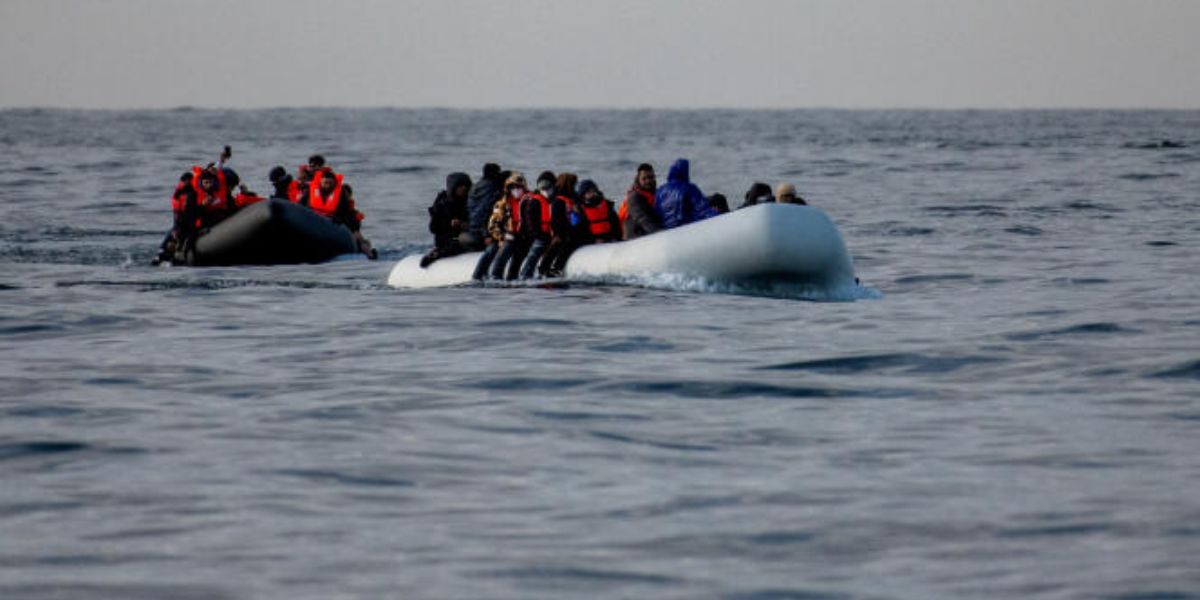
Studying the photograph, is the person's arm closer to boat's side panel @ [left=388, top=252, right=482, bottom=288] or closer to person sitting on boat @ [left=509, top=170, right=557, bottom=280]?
person sitting on boat @ [left=509, top=170, right=557, bottom=280]

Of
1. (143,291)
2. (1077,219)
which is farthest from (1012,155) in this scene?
(143,291)

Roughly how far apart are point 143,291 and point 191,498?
1300 centimetres

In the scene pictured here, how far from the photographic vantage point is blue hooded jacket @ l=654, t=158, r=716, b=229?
20891mm

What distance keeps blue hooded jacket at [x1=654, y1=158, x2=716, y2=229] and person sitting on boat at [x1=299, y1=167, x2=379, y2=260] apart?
7613 mm

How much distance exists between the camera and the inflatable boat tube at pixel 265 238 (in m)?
25.9

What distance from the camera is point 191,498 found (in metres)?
9.99

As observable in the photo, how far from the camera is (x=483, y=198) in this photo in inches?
885

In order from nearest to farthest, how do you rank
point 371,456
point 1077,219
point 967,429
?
point 371,456
point 967,429
point 1077,219

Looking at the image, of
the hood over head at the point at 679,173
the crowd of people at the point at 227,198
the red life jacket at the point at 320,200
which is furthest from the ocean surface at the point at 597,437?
the red life jacket at the point at 320,200

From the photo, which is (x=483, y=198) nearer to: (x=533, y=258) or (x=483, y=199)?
(x=483, y=199)

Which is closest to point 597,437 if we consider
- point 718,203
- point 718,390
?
point 718,390

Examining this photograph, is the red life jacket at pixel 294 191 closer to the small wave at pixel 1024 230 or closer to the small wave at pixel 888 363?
the small wave at pixel 1024 230

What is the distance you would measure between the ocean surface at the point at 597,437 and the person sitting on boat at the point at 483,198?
0.91 meters

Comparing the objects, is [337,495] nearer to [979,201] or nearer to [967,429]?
[967,429]
